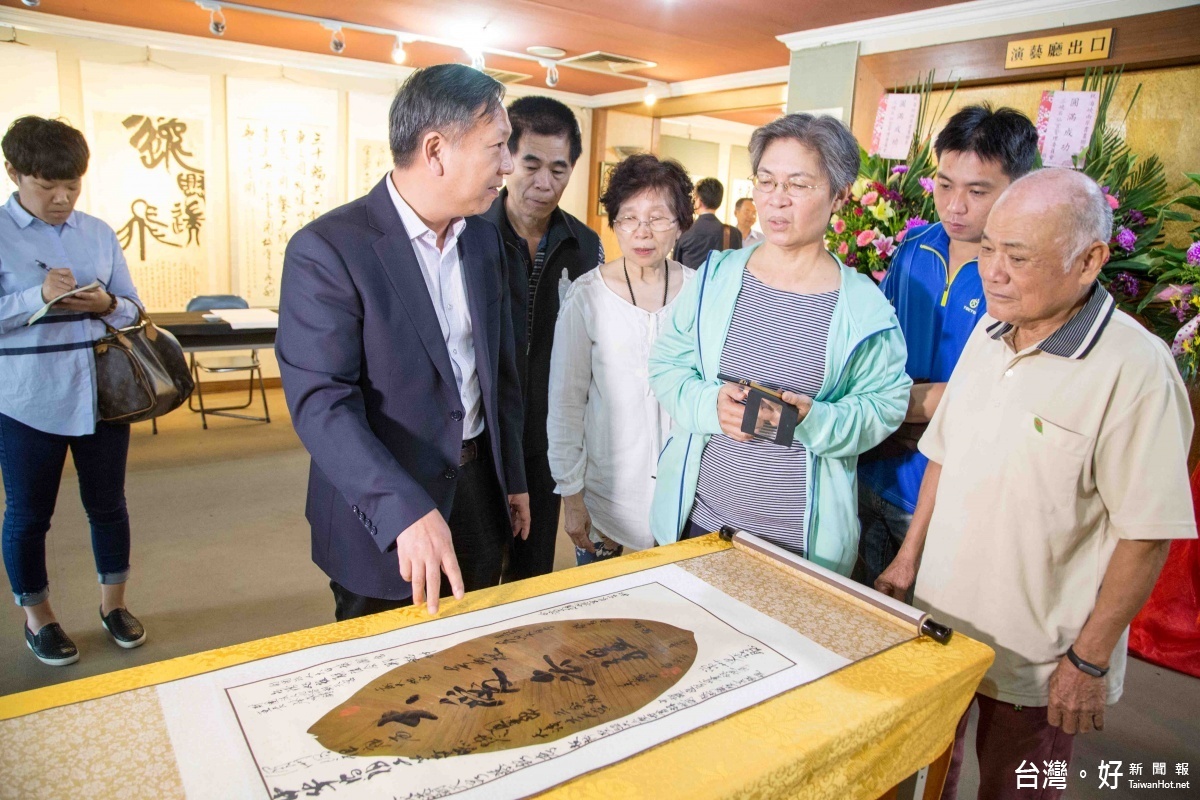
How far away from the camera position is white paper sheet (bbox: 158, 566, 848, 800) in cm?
73

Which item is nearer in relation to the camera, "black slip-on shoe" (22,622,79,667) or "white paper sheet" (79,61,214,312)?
"black slip-on shoe" (22,622,79,667)

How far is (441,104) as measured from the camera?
1.28 metres

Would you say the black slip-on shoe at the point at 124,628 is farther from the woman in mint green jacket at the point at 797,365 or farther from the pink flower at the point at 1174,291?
the pink flower at the point at 1174,291

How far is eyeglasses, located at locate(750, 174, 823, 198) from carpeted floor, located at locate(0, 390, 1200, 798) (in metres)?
1.70

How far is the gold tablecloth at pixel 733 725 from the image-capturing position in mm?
728

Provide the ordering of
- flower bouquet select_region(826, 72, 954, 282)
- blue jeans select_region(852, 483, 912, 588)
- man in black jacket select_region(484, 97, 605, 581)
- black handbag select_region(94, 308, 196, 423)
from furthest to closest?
black handbag select_region(94, 308, 196, 423), flower bouquet select_region(826, 72, 954, 282), man in black jacket select_region(484, 97, 605, 581), blue jeans select_region(852, 483, 912, 588)

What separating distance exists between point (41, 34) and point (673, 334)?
5.67m

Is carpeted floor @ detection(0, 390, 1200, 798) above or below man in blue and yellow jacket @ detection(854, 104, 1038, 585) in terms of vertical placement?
below

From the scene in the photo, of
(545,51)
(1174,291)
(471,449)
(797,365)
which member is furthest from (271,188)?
(1174,291)

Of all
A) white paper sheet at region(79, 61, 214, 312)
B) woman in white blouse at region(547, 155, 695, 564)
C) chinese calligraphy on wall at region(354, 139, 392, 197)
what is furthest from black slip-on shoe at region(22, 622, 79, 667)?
chinese calligraphy on wall at region(354, 139, 392, 197)

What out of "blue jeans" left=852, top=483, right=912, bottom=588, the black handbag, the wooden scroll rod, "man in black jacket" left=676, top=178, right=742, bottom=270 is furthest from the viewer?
"man in black jacket" left=676, top=178, right=742, bottom=270

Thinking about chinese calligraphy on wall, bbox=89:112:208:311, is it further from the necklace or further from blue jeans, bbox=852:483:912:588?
blue jeans, bbox=852:483:912:588

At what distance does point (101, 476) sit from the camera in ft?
7.72

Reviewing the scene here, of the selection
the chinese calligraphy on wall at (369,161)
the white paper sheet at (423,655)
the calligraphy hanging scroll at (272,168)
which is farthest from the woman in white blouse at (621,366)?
the chinese calligraphy on wall at (369,161)
